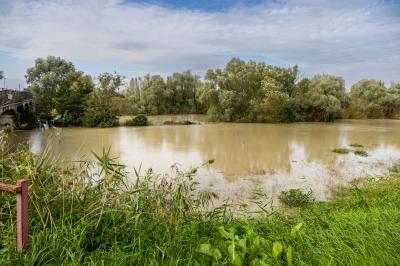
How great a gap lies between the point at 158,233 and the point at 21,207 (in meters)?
1.29

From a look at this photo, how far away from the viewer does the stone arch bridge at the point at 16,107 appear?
16.7 metres

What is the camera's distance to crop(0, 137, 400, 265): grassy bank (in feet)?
8.26

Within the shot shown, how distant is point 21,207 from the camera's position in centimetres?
231

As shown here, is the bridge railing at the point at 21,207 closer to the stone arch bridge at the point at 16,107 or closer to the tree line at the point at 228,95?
the stone arch bridge at the point at 16,107

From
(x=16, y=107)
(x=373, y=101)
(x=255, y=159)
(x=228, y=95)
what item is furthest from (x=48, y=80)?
(x=373, y=101)

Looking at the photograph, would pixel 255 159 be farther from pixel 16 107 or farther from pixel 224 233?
pixel 16 107

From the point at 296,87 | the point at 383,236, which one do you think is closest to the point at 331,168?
the point at 383,236

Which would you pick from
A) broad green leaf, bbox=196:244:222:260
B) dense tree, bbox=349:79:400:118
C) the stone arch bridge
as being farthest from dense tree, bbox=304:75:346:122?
broad green leaf, bbox=196:244:222:260

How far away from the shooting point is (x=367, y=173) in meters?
8.55

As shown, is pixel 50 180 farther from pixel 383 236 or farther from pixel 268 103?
pixel 268 103

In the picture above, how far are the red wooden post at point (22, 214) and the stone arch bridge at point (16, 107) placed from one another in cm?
1436

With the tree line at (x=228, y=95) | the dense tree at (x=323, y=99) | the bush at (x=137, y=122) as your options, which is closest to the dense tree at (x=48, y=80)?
the tree line at (x=228, y=95)

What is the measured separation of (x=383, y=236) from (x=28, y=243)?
3241mm

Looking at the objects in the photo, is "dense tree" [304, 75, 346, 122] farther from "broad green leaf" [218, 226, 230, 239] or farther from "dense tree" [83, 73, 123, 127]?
"broad green leaf" [218, 226, 230, 239]
